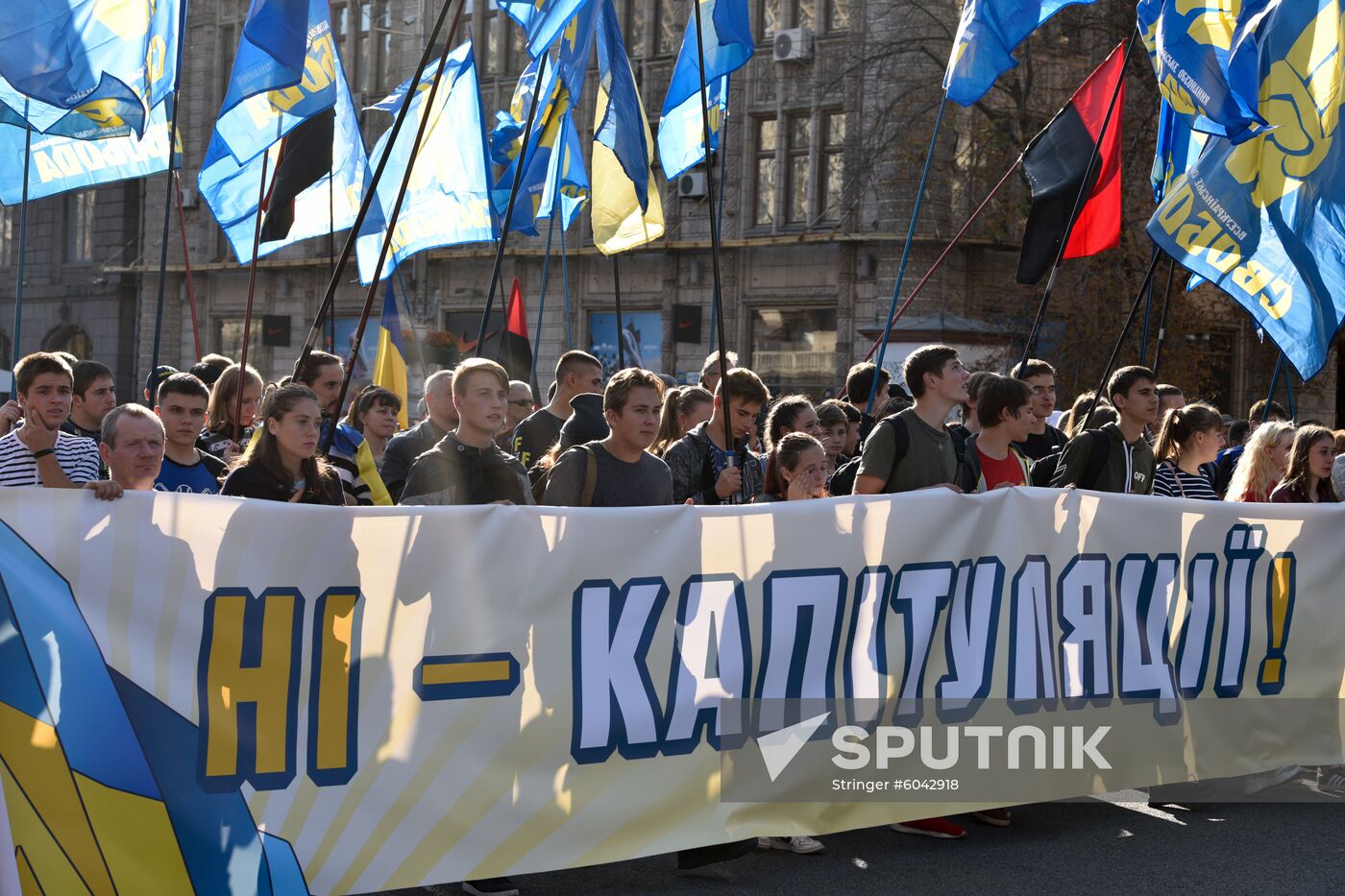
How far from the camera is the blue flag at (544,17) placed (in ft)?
25.1

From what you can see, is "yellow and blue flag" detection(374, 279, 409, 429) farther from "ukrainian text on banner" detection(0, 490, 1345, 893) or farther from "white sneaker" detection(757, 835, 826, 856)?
"ukrainian text on banner" detection(0, 490, 1345, 893)

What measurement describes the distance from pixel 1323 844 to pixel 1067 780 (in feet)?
3.63

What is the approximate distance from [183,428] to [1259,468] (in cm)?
488

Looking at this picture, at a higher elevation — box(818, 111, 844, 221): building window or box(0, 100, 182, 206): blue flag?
box(818, 111, 844, 221): building window

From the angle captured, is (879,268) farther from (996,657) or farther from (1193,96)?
(996,657)

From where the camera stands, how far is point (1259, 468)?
7.37 meters

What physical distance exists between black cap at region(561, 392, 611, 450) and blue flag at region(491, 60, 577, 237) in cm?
178

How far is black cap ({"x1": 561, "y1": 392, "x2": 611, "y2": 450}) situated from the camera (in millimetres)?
7353

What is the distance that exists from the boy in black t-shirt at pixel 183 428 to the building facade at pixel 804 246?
559 inches

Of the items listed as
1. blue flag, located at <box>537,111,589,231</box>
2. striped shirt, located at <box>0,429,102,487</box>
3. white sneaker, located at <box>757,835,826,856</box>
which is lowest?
white sneaker, located at <box>757,835,826,856</box>

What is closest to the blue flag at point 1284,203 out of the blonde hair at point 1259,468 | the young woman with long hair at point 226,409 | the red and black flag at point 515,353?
the blonde hair at point 1259,468

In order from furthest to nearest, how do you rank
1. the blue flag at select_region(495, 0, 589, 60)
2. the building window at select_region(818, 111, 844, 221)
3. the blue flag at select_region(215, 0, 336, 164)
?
the building window at select_region(818, 111, 844, 221) < the blue flag at select_region(495, 0, 589, 60) < the blue flag at select_region(215, 0, 336, 164)

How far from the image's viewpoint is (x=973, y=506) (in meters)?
5.57

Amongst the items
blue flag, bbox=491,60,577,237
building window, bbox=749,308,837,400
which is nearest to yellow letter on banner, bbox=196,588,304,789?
blue flag, bbox=491,60,577,237
